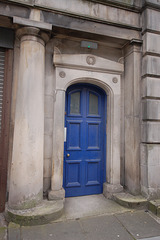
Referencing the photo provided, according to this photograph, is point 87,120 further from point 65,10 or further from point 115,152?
point 65,10

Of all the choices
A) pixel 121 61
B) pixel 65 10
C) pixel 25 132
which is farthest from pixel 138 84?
pixel 25 132

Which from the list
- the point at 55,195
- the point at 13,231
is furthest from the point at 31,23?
the point at 13,231

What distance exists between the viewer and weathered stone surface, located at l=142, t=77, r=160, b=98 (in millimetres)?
4031

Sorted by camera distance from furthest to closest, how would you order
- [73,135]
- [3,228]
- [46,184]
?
[73,135], [46,184], [3,228]

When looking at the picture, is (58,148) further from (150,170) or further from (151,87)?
(151,87)

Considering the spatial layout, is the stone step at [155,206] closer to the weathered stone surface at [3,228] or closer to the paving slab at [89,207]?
the paving slab at [89,207]

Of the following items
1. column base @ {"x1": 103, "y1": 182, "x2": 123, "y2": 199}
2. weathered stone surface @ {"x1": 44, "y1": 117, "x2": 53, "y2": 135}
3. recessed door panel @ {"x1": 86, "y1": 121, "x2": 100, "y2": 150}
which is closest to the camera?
weathered stone surface @ {"x1": 44, "y1": 117, "x2": 53, "y2": 135}

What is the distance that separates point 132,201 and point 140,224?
0.57 meters

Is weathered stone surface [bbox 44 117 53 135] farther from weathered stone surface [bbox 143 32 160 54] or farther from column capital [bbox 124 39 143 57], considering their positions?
weathered stone surface [bbox 143 32 160 54]

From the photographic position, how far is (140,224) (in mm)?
3156

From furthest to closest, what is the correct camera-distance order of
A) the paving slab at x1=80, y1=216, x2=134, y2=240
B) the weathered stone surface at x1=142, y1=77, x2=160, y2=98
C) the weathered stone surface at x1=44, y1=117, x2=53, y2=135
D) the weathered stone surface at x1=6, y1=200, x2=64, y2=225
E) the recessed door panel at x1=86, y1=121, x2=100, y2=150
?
the recessed door panel at x1=86, y1=121, x2=100, y2=150
the weathered stone surface at x1=142, y1=77, x2=160, y2=98
the weathered stone surface at x1=44, y1=117, x2=53, y2=135
the weathered stone surface at x1=6, y1=200, x2=64, y2=225
the paving slab at x1=80, y1=216, x2=134, y2=240

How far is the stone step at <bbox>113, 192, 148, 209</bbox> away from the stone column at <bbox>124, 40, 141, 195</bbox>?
0.63 feet

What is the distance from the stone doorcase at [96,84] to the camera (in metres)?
3.84

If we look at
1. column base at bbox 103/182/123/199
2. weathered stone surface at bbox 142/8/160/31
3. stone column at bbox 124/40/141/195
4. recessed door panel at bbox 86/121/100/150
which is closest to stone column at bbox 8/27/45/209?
recessed door panel at bbox 86/121/100/150
